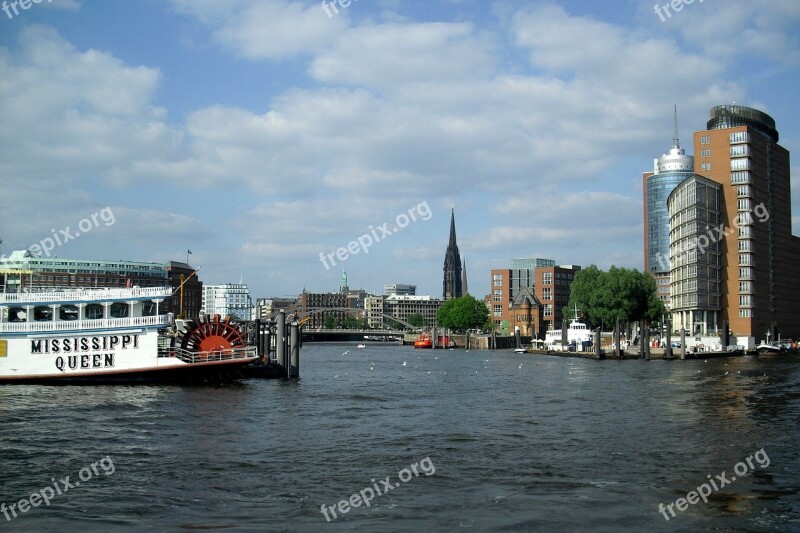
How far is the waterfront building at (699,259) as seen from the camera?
130125 millimetres

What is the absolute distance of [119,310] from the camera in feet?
185

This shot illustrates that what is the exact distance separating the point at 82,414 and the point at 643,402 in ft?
107

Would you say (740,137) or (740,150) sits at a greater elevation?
(740,137)

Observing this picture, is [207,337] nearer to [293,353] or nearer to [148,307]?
[148,307]

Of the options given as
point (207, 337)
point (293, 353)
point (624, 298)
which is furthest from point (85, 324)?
point (624, 298)

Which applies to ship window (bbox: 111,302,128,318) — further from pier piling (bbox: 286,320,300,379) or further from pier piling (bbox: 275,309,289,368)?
pier piling (bbox: 286,320,300,379)

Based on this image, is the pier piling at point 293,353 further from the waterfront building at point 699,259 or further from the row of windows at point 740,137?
the row of windows at point 740,137

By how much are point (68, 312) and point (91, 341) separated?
3424 mm

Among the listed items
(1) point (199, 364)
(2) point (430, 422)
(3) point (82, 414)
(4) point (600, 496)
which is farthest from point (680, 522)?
(1) point (199, 364)

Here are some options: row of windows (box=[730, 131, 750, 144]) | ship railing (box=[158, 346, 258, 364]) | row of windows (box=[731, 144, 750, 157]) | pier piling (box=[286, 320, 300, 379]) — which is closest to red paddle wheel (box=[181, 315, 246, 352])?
ship railing (box=[158, 346, 258, 364])

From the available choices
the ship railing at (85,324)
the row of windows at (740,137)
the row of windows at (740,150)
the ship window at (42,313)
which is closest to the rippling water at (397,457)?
the ship railing at (85,324)

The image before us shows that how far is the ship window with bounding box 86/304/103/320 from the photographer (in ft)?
183

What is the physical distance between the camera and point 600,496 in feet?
71.3

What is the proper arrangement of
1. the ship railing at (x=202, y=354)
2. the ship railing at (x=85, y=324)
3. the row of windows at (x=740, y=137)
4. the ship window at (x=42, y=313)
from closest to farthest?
1. the ship railing at (x=85, y=324)
2. the ship window at (x=42, y=313)
3. the ship railing at (x=202, y=354)
4. the row of windows at (x=740, y=137)
